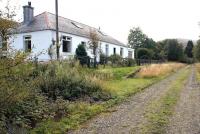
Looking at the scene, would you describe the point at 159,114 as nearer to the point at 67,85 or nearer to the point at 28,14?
the point at 67,85

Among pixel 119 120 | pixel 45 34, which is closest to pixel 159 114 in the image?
pixel 119 120

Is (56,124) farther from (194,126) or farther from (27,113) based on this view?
(194,126)

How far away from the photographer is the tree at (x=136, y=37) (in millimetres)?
109113

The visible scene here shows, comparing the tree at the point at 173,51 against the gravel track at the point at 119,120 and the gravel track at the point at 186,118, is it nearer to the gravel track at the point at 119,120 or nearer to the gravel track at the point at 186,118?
the gravel track at the point at 186,118

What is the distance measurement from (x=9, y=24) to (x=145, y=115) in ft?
16.0

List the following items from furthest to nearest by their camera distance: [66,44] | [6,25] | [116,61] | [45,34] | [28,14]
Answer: [116,61] → [28,14] → [66,44] → [45,34] → [6,25]

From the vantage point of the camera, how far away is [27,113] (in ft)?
30.4

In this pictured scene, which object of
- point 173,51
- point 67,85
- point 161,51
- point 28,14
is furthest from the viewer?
point 173,51

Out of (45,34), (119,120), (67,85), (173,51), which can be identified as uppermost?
(45,34)

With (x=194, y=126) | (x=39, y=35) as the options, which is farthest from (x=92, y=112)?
(x=39, y=35)

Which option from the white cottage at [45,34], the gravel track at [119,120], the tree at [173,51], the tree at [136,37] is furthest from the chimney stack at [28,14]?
the tree at [136,37]

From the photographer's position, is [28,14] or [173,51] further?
[173,51]

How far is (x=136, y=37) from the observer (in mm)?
111188

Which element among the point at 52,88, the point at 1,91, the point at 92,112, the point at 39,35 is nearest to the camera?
the point at 1,91
